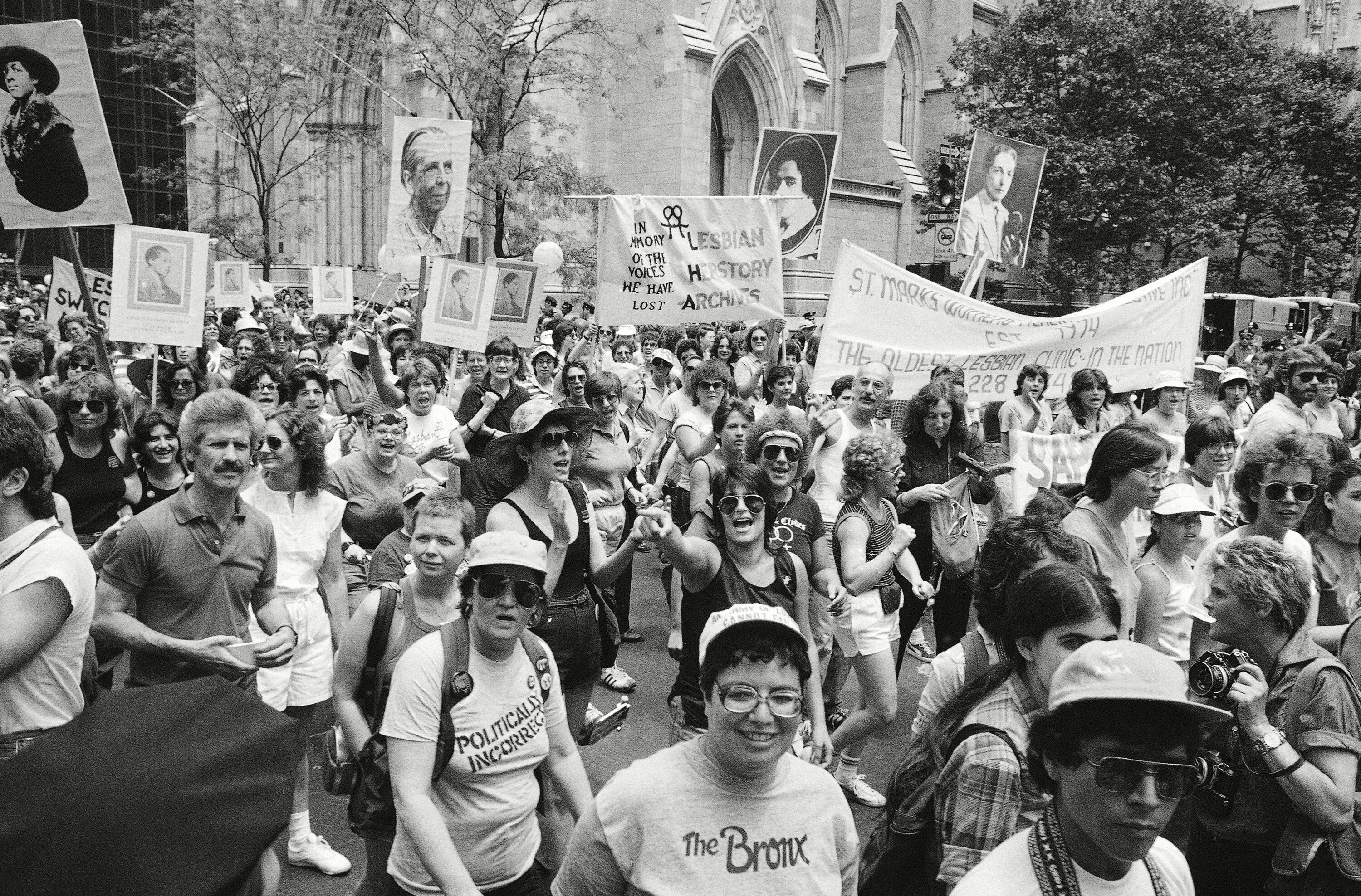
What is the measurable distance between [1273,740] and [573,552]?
2.49 m

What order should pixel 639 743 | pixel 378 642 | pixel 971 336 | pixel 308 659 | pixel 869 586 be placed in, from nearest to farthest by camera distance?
1. pixel 378 642
2. pixel 308 659
3. pixel 869 586
4. pixel 639 743
5. pixel 971 336

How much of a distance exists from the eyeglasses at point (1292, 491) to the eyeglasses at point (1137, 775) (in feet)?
9.83

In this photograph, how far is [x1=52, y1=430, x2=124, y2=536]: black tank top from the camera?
579cm

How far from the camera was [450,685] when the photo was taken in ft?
9.48

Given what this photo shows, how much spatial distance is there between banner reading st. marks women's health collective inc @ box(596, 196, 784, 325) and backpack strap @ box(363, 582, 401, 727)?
242 inches

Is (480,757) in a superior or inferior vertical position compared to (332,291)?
inferior

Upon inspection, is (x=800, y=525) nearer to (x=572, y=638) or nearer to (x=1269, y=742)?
(x=572, y=638)

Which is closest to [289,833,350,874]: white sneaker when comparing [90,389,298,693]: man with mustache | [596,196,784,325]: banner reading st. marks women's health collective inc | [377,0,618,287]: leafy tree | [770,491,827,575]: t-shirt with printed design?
[90,389,298,693]: man with mustache

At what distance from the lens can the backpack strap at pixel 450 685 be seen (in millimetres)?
2855

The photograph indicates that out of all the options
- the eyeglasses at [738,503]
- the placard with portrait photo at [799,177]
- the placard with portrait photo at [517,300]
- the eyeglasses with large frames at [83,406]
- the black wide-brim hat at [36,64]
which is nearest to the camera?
the eyeglasses at [738,503]

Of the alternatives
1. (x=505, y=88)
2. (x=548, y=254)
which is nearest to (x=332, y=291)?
(x=548, y=254)

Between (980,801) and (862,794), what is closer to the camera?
(980,801)

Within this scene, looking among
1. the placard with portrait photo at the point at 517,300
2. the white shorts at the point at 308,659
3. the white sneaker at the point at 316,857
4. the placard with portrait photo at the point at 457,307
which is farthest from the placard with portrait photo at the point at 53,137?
the white sneaker at the point at 316,857

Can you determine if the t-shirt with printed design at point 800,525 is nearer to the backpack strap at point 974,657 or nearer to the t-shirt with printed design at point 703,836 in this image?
the backpack strap at point 974,657
